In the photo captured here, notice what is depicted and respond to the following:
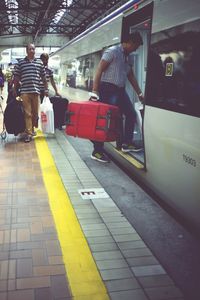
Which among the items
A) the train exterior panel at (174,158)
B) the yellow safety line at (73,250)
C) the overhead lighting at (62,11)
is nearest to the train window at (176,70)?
the train exterior panel at (174,158)

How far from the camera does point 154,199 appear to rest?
173 inches

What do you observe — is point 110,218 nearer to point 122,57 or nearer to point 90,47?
point 122,57

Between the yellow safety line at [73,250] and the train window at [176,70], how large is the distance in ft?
4.68

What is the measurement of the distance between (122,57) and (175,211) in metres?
2.42

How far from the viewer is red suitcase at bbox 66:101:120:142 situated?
5.02 m

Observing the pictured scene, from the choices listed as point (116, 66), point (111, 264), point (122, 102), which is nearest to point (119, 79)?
point (116, 66)

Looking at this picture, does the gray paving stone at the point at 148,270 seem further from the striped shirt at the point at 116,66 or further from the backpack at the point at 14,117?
the backpack at the point at 14,117

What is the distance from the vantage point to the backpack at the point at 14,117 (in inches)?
279

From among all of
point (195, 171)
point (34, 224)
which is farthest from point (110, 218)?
point (195, 171)

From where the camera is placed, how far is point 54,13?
74.8 ft

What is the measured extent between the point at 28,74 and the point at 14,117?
2.79ft

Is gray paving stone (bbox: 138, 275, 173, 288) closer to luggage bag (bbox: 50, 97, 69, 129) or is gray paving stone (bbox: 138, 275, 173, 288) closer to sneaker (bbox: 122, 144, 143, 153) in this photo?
sneaker (bbox: 122, 144, 143, 153)

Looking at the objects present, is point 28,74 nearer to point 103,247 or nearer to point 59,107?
point 59,107

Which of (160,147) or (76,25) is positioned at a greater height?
(76,25)
